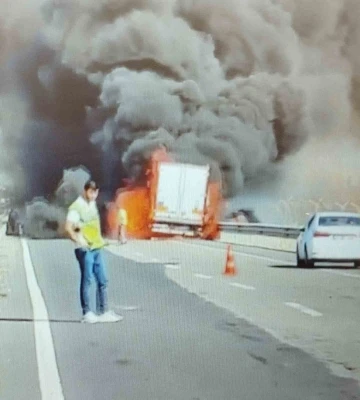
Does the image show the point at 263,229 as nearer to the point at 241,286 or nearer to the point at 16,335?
the point at 241,286

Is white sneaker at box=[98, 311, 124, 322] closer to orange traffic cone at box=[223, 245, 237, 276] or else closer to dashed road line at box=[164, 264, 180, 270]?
dashed road line at box=[164, 264, 180, 270]

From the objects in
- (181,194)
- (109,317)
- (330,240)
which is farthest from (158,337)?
(330,240)

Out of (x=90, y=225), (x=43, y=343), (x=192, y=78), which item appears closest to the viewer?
(x=43, y=343)

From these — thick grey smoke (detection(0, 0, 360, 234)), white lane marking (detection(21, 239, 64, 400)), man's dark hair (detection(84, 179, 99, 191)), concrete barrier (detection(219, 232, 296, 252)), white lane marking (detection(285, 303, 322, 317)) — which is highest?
thick grey smoke (detection(0, 0, 360, 234))

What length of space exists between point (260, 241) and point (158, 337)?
651 millimetres

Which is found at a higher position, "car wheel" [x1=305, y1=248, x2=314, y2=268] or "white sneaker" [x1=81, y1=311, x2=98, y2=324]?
"car wheel" [x1=305, y1=248, x2=314, y2=268]

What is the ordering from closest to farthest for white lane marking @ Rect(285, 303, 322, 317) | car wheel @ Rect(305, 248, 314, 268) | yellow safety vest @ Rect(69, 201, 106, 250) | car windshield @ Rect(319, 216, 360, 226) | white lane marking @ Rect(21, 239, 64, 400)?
white lane marking @ Rect(21, 239, 64, 400) < yellow safety vest @ Rect(69, 201, 106, 250) < white lane marking @ Rect(285, 303, 322, 317) < car windshield @ Rect(319, 216, 360, 226) < car wheel @ Rect(305, 248, 314, 268)

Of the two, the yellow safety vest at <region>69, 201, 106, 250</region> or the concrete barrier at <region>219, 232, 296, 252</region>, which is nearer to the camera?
the yellow safety vest at <region>69, 201, 106, 250</region>

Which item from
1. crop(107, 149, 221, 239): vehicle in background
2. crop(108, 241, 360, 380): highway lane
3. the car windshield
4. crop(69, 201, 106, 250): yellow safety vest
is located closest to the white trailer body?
crop(107, 149, 221, 239): vehicle in background

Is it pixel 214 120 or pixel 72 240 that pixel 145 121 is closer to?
pixel 214 120

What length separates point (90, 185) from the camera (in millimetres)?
3695

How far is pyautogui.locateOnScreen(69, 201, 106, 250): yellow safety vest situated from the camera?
363cm

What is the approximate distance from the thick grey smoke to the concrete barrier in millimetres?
205

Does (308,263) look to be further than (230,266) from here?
Yes
